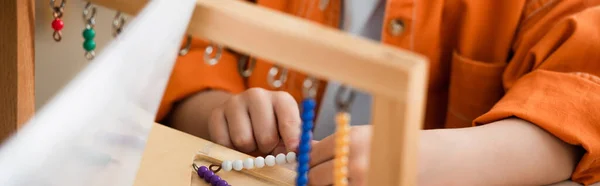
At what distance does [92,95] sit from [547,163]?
0.40 meters

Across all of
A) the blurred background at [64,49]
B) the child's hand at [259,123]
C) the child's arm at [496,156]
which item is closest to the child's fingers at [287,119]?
the child's hand at [259,123]

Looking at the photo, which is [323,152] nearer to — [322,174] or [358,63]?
[322,174]

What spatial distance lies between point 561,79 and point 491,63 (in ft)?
0.41

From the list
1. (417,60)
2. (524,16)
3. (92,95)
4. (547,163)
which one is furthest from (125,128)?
(524,16)

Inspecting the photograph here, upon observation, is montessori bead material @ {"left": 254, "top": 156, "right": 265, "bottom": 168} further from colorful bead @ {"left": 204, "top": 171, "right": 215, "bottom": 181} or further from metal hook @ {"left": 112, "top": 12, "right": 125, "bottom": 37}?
metal hook @ {"left": 112, "top": 12, "right": 125, "bottom": 37}

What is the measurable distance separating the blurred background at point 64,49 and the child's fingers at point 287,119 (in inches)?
8.4

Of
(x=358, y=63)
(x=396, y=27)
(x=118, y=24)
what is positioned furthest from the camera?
(x=396, y=27)

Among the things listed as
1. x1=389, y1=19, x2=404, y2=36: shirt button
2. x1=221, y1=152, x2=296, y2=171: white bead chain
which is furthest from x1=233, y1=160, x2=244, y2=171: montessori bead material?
x1=389, y1=19, x2=404, y2=36: shirt button

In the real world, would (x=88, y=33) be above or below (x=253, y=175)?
above

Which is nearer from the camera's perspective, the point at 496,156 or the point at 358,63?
the point at 358,63

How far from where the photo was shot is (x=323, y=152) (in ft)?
1.57

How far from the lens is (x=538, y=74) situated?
59 centimetres

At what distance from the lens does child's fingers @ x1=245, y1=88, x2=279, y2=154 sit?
0.57 m

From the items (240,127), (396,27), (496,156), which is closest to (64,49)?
(240,127)
